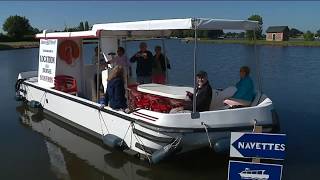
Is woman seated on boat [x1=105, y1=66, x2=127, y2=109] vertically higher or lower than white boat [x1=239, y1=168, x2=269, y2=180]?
higher

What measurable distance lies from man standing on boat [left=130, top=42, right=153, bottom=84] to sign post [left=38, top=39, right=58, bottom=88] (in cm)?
303

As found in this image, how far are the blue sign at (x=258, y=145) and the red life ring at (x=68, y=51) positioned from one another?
8.46 metres

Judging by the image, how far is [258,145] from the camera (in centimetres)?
498

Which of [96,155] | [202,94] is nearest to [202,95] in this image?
[202,94]

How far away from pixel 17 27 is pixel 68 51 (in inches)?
3555

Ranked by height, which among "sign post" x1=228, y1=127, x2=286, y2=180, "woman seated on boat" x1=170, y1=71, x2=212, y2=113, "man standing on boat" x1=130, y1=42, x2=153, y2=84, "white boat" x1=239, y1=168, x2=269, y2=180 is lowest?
"white boat" x1=239, y1=168, x2=269, y2=180

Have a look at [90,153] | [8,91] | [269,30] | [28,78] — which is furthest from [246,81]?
[269,30]

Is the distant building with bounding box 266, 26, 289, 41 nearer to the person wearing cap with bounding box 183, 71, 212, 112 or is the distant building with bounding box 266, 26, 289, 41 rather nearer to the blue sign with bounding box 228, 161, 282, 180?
the person wearing cap with bounding box 183, 71, 212, 112

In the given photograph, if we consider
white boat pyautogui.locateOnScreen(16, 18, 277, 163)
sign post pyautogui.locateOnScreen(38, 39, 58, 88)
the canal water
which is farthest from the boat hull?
sign post pyautogui.locateOnScreen(38, 39, 58, 88)

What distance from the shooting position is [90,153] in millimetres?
9562

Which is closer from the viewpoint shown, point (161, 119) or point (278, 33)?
point (161, 119)

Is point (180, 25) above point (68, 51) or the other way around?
above

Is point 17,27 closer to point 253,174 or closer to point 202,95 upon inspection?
point 202,95

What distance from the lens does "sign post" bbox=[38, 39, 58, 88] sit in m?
12.5
